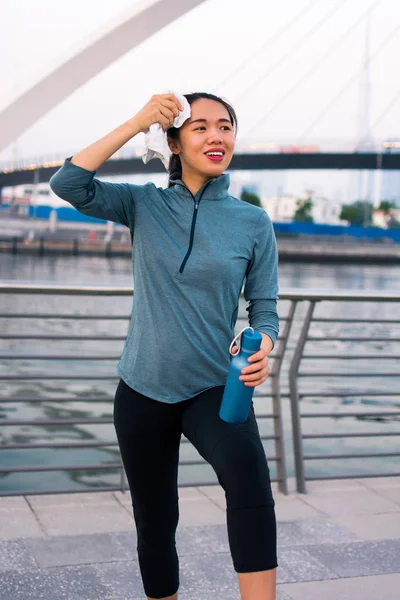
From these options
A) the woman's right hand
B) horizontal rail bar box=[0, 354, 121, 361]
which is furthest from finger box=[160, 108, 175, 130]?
horizontal rail bar box=[0, 354, 121, 361]

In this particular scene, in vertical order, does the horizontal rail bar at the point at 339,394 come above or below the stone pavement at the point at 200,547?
above

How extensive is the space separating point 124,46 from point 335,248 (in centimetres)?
6016

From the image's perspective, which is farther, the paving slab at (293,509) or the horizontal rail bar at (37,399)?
the horizontal rail bar at (37,399)

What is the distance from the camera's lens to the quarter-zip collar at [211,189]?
2419mm

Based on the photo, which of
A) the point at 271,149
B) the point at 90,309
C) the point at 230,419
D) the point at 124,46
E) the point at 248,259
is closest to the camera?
the point at 230,419

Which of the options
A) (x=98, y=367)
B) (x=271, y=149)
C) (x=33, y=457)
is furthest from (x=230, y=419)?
(x=271, y=149)

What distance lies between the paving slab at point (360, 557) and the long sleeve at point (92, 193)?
1.76 meters

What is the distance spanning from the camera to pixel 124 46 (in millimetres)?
19250

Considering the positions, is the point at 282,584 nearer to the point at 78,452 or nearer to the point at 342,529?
the point at 342,529

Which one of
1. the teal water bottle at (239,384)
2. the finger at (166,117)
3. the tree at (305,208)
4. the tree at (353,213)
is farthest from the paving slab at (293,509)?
the tree at (353,213)

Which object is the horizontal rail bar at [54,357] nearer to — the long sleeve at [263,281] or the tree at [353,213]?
the long sleeve at [263,281]

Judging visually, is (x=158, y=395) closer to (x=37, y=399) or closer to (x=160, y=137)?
(x=160, y=137)

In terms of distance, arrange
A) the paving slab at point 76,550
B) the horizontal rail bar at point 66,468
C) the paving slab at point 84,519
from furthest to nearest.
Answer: the horizontal rail bar at point 66,468, the paving slab at point 84,519, the paving slab at point 76,550

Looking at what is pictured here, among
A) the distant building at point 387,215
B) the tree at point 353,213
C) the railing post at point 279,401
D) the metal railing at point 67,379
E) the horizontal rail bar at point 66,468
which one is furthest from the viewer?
the tree at point 353,213
